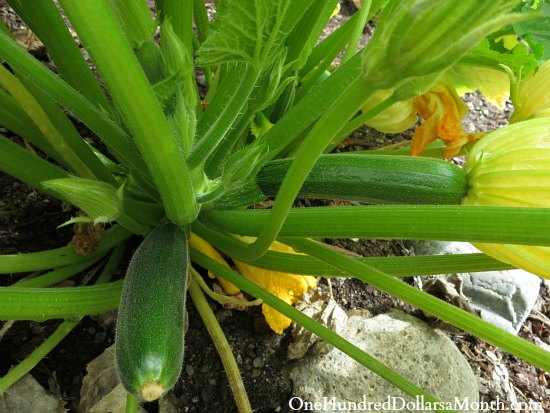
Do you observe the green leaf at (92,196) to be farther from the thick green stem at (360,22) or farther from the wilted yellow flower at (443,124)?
the wilted yellow flower at (443,124)

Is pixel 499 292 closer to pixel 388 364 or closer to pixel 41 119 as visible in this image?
pixel 388 364

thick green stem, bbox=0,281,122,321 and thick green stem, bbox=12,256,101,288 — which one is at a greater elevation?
thick green stem, bbox=0,281,122,321

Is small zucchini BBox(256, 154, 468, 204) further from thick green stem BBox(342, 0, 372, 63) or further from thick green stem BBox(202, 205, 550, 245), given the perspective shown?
thick green stem BBox(342, 0, 372, 63)

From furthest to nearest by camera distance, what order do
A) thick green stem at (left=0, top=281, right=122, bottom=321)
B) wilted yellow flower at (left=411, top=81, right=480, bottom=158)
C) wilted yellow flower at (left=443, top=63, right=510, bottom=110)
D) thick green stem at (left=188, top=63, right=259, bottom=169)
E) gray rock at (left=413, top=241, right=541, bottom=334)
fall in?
gray rock at (left=413, top=241, right=541, bottom=334) < wilted yellow flower at (left=443, top=63, right=510, bottom=110) < wilted yellow flower at (left=411, top=81, right=480, bottom=158) < thick green stem at (left=188, top=63, right=259, bottom=169) < thick green stem at (left=0, top=281, right=122, bottom=321)

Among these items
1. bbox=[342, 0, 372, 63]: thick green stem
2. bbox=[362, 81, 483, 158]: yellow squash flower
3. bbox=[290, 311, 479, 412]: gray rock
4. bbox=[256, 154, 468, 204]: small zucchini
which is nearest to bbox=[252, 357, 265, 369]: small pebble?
bbox=[290, 311, 479, 412]: gray rock

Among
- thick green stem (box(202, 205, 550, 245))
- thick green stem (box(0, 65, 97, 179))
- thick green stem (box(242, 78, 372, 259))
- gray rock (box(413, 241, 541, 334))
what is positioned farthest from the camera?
gray rock (box(413, 241, 541, 334))

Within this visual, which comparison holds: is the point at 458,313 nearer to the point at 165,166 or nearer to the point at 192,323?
the point at 165,166
